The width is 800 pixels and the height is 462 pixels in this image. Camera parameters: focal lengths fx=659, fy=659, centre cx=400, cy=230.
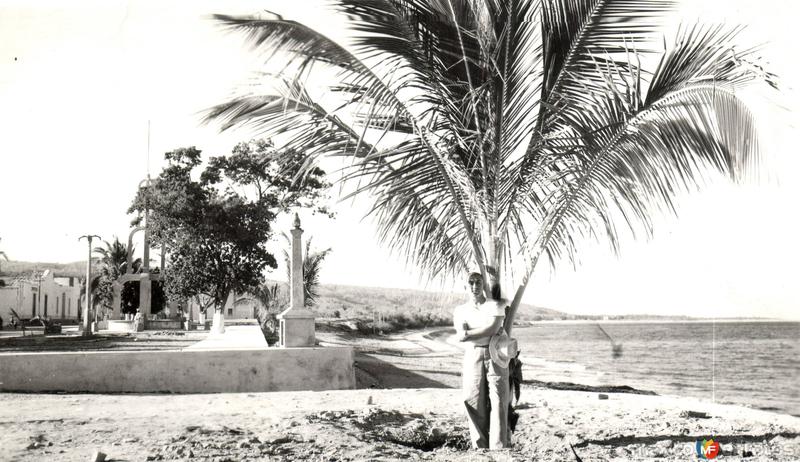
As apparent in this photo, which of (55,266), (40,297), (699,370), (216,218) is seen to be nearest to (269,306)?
(216,218)

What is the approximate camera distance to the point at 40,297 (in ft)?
200

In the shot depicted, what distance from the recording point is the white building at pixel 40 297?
53.9m

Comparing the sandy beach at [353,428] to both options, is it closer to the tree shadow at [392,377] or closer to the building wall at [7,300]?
the tree shadow at [392,377]

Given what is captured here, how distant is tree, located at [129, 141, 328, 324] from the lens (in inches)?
885

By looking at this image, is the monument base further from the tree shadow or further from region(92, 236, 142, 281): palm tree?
region(92, 236, 142, 281): palm tree

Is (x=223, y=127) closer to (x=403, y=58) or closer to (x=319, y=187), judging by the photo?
(x=403, y=58)

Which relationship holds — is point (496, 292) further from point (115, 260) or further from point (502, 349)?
point (115, 260)

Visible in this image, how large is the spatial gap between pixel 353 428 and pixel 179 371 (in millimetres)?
5099

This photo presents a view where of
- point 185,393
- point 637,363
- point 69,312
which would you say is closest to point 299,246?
point 185,393

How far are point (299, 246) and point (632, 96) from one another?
928 centimetres

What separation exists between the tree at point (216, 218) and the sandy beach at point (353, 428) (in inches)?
548

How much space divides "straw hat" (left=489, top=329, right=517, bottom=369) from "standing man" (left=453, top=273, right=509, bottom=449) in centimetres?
4

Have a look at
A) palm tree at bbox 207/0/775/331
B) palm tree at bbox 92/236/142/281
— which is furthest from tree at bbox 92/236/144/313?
palm tree at bbox 207/0/775/331

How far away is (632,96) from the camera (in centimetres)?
489
